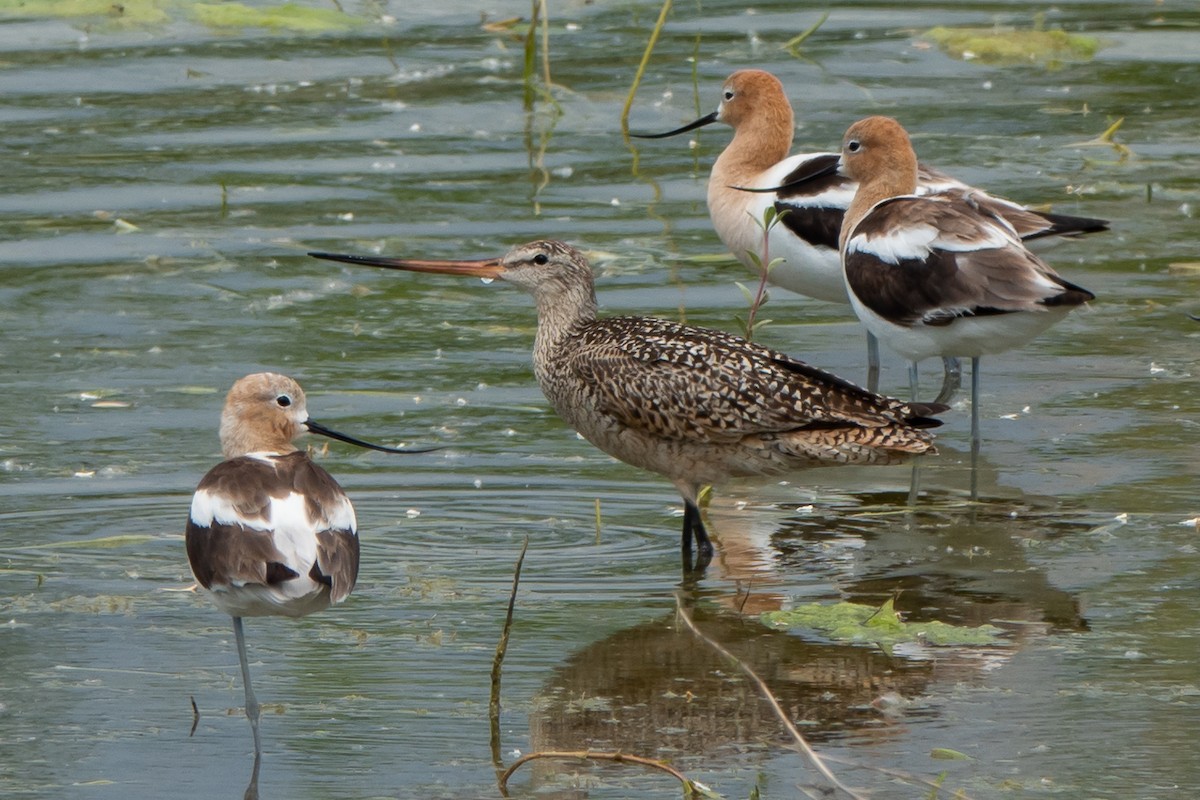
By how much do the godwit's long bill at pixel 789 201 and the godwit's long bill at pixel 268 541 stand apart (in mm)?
3811

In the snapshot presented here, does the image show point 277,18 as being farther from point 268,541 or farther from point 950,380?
point 268,541

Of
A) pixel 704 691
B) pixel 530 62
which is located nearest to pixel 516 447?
pixel 704 691

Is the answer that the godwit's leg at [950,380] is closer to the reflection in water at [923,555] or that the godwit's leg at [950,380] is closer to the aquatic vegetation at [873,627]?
the reflection in water at [923,555]

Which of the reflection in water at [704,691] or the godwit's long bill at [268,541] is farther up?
the godwit's long bill at [268,541]

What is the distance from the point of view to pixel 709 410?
7195mm

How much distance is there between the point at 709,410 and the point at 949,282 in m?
1.41

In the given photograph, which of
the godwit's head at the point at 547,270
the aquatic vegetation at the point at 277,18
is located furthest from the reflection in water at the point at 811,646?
the aquatic vegetation at the point at 277,18

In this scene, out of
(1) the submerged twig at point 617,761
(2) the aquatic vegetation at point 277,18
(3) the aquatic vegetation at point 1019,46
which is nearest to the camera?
(1) the submerged twig at point 617,761

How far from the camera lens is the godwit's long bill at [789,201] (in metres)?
9.29

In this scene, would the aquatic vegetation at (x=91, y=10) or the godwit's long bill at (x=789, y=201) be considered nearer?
the godwit's long bill at (x=789, y=201)

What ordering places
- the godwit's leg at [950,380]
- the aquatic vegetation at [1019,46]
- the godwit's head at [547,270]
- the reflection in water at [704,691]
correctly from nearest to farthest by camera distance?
the reflection in water at [704,691] < the godwit's head at [547,270] < the godwit's leg at [950,380] < the aquatic vegetation at [1019,46]

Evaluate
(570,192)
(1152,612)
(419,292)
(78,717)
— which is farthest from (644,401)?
(570,192)

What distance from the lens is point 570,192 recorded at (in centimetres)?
1212

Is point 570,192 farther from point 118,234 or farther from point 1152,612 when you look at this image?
point 1152,612
